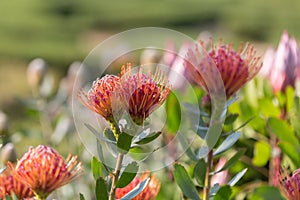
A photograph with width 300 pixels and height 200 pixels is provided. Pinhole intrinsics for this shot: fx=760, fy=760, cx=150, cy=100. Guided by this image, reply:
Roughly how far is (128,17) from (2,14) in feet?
5.93

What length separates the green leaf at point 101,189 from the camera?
735 millimetres

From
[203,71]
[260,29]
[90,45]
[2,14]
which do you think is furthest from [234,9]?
[203,71]

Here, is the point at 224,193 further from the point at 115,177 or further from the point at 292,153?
the point at 292,153

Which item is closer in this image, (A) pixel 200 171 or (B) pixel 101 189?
(B) pixel 101 189

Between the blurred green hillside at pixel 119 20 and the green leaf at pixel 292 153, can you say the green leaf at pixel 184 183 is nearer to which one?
the green leaf at pixel 292 153

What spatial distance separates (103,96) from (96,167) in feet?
0.25

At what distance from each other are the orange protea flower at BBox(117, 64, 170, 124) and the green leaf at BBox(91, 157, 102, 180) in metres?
0.06

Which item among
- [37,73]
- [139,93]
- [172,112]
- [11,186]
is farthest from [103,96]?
[37,73]

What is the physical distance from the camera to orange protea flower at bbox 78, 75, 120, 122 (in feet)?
2.44

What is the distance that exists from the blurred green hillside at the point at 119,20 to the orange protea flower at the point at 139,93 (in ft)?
29.1

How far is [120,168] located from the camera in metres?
0.75

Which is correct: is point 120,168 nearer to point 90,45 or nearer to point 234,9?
point 90,45

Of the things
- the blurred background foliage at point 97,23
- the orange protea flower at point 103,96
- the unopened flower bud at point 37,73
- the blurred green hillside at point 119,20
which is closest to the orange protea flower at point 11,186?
the orange protea flower at point 103,96

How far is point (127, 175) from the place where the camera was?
746 mm
